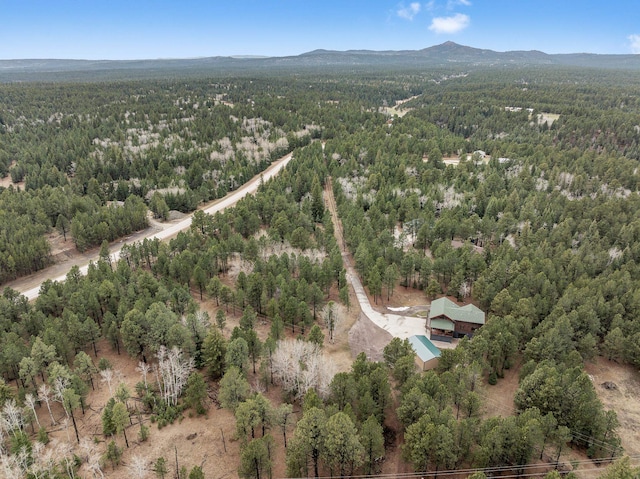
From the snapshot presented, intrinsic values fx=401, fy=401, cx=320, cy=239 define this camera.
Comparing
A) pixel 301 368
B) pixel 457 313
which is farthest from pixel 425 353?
pixel 301 368

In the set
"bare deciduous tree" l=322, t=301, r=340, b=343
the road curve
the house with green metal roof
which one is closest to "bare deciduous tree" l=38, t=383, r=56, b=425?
the road curve

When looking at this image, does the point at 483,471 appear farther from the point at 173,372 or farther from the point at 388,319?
the point at 173,372

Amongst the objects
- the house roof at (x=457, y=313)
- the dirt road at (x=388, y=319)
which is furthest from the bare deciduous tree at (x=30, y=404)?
the house roof at (x=457, y=313)

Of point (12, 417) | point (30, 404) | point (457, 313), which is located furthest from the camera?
point (457, 313)

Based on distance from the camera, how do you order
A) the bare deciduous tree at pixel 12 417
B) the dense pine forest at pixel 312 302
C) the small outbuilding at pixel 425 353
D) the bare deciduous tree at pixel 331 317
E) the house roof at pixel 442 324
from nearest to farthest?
the dense pine forest at pixel 312 302
the bare deciduous tree at pixel 12 417
the small outbuilding at pixel 425 353
the house roof at pixel 442 324
the bare deciduous tree at pixel 331 317

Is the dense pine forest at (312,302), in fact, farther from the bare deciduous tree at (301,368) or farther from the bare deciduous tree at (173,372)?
the bare deciduous tree at (173,372)

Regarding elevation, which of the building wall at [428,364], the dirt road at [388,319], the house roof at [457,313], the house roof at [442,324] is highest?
the house roof at [457,313]
